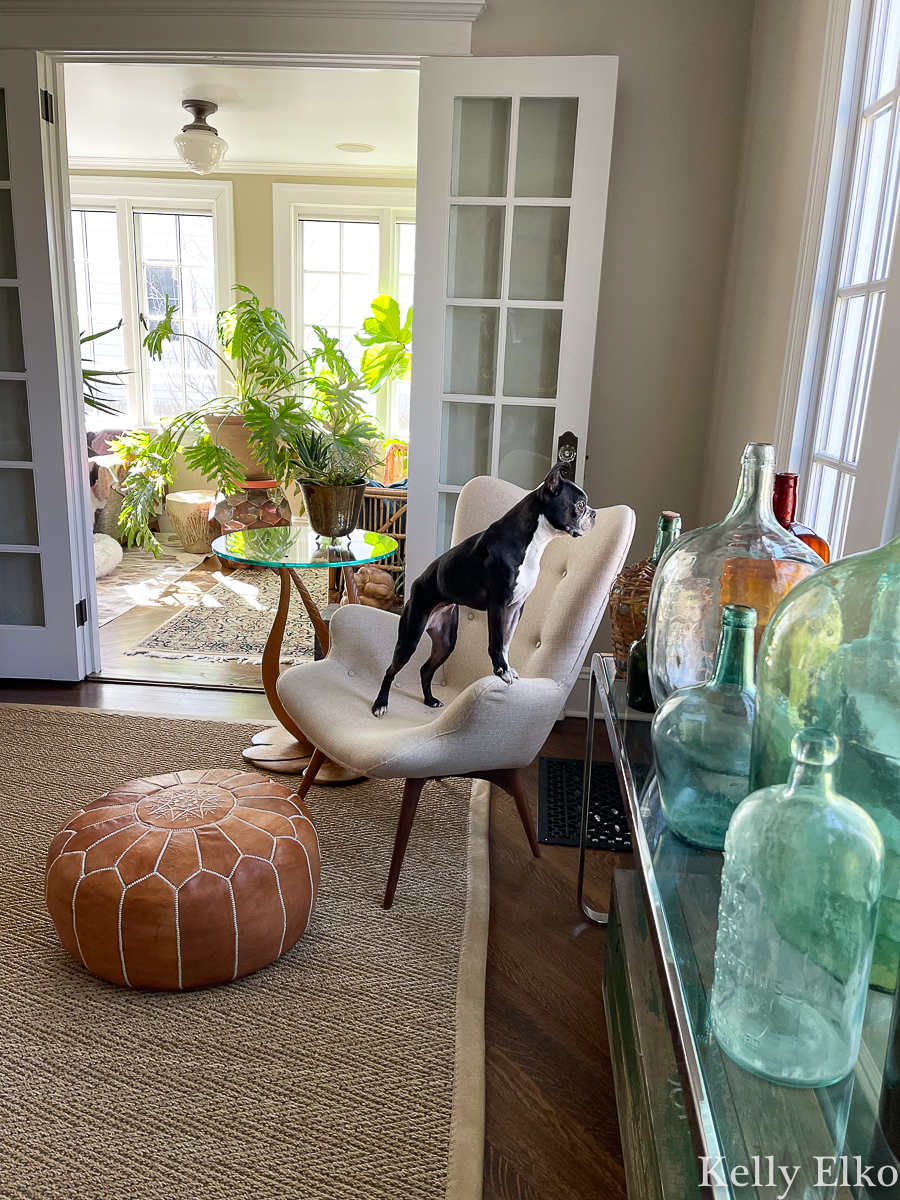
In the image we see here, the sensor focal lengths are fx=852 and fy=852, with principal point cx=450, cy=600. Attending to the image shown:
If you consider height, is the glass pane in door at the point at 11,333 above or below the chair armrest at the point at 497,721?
above

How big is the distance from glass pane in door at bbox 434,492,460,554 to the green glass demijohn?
2.09 metres

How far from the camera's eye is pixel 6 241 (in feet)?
10.0

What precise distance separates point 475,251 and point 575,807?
185 cm

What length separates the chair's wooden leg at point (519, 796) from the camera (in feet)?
6.65

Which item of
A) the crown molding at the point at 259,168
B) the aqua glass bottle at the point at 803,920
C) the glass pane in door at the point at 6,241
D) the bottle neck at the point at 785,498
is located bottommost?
the aqua glass bottle at the point at 803,920

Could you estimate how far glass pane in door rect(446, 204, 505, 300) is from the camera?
2844 mm

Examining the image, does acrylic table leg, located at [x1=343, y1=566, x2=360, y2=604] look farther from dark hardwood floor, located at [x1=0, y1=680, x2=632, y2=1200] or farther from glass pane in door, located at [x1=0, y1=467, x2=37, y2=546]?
glass pane in door, located at [x1=0, y1=467, x2=37, y2=546]

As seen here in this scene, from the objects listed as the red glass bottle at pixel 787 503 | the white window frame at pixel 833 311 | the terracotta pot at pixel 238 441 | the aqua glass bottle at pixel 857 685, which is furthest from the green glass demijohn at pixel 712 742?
the terracotta pot at pixel 238 441

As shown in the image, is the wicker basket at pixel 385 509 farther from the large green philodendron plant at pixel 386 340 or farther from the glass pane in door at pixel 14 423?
the glass pane in door at pixel 14 423

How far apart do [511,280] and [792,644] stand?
2347 millimetres

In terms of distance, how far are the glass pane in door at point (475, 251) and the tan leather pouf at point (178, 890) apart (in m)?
1.94

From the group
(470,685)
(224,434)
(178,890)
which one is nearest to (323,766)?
(470,685)

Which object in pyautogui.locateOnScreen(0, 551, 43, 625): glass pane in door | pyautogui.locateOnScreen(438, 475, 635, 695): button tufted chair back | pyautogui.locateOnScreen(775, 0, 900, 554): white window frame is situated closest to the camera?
pyautogui.locateOnScreen(775, 0, 900, 554): white window frame

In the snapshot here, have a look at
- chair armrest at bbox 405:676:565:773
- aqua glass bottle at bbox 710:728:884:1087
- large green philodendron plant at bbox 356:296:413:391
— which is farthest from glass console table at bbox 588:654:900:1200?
large green philodendron plant at bbox 356:296:413:391
